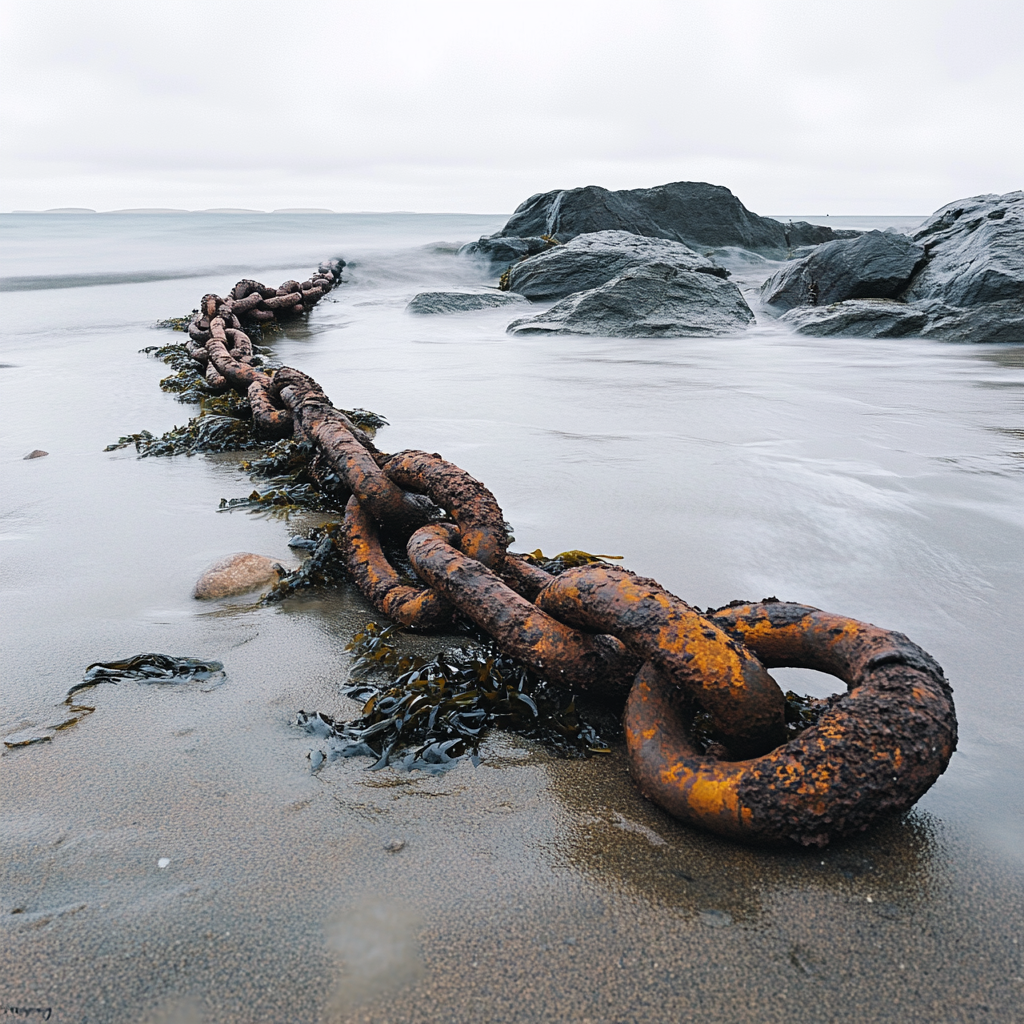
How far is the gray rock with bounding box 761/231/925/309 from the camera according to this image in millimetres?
8453

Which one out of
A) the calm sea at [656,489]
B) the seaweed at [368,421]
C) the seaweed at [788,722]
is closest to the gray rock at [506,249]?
the calm sea at [656,489]

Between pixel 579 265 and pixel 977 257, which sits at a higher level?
pixel 977 257

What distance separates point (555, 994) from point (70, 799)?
0.79 metres

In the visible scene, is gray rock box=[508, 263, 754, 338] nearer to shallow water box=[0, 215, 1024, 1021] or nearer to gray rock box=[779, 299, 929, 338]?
gray rock box=[779, 299, 929, 338]

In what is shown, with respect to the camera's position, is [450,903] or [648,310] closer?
[450,903]

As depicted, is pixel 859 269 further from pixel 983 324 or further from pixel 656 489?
pixel 656 489

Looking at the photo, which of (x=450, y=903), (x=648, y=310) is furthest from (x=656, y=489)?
(x=648, y=310)

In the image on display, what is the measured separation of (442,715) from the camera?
139 cm

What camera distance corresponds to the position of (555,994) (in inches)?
33.8

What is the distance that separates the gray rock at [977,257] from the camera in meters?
7.19

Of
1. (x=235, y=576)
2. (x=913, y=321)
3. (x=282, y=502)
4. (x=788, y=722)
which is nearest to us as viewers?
(x=788, y=722)

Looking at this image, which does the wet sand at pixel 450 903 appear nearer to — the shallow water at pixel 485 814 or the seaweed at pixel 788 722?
the shallow water at pixel 485 814

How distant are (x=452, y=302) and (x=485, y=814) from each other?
896 centimetres

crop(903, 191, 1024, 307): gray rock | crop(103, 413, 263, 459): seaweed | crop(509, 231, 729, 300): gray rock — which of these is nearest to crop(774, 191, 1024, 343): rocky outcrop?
crop(903, 191, 1024, 307): gray rock
